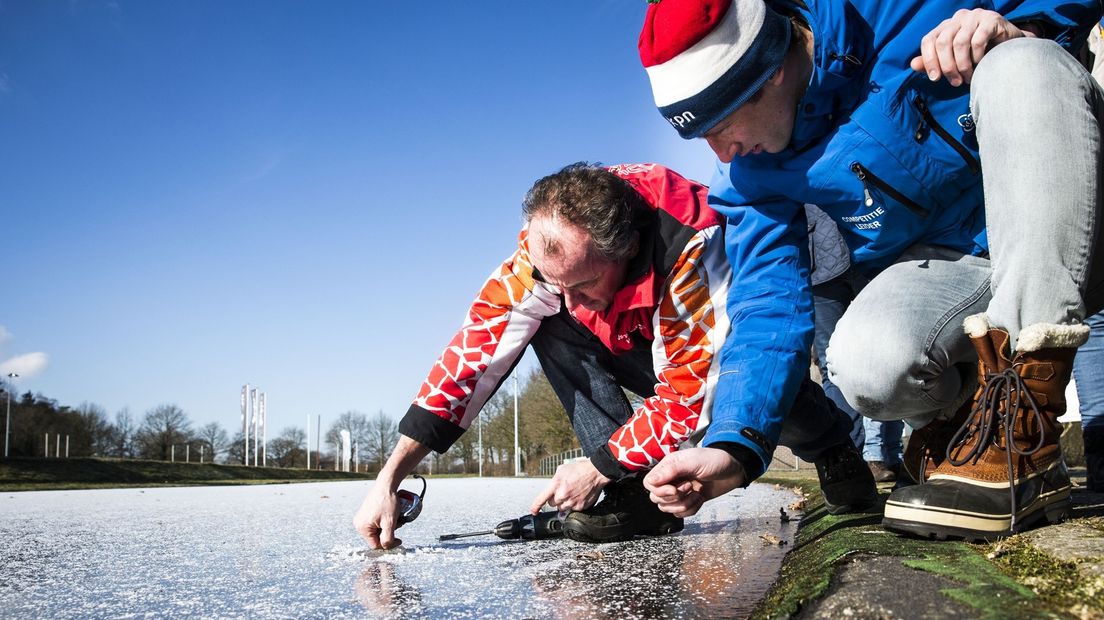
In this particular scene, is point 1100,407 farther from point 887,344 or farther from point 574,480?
point 574,480

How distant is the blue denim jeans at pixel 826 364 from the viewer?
316 cm

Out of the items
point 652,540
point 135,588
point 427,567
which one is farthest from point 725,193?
point 135,588

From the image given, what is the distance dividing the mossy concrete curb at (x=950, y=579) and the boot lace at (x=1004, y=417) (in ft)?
0.48

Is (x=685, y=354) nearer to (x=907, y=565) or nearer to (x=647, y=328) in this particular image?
(x=647, y=328)

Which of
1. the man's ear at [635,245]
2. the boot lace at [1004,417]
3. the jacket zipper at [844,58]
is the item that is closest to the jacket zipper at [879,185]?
the jacket zipper at [844,58]

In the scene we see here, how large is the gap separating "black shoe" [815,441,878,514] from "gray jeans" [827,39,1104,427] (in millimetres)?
562

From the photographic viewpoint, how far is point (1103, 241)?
5.53 feet

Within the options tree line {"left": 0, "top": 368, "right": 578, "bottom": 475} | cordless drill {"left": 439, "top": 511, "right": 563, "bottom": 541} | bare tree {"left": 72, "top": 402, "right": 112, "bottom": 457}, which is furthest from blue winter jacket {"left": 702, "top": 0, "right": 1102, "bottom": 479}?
bare tree {"left": 72, "top": 402, "right": 112, "bottom": 457}

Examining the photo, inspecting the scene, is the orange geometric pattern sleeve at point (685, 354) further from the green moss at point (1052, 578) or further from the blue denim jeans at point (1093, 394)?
the blue denim jeans at point (1093, 394)

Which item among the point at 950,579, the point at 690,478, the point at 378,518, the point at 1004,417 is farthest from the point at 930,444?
the point at 378,518

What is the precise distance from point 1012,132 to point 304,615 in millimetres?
1634

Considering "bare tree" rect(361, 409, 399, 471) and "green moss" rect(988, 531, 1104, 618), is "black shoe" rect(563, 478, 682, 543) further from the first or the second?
"bare tree" rect(361, 409, 399, 471)

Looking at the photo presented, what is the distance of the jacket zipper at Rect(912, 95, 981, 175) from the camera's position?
182 centimetres

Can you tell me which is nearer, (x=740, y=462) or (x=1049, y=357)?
(x=1049, y=357)
